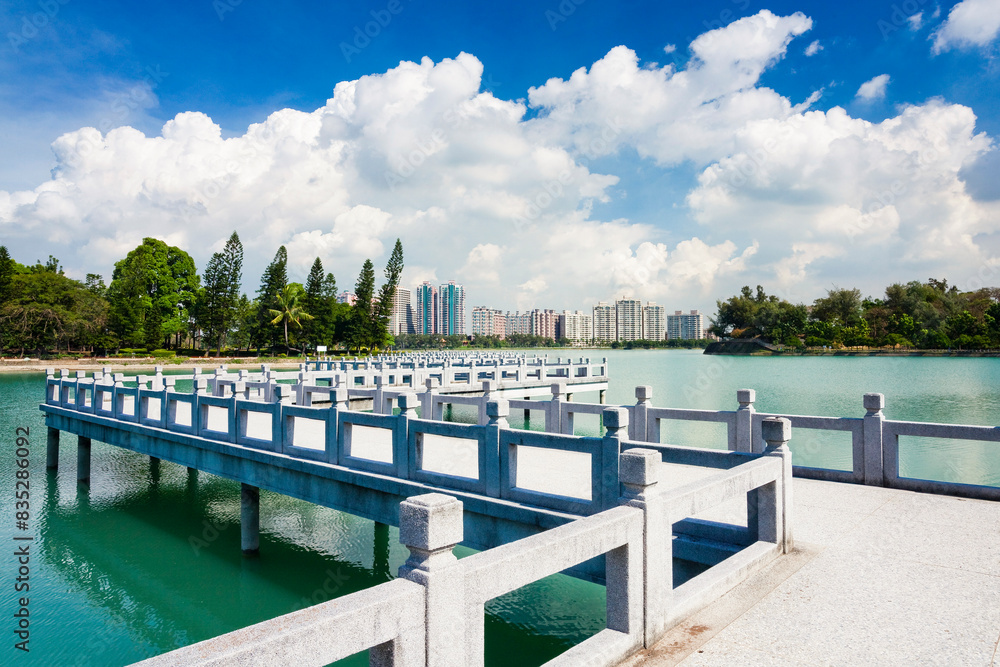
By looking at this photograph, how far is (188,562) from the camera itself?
10.9 meters

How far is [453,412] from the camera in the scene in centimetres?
3033

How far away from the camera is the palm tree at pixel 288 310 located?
2859 inches

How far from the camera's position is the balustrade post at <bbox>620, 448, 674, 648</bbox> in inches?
147

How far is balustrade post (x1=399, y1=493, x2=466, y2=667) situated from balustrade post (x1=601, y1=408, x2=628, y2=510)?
3.39 metres

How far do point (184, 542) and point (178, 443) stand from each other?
6.63 feet

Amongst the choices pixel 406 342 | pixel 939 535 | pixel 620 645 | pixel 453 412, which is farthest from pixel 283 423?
pixel 406 342

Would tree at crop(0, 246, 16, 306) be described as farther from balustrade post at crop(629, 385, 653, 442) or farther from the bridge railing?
the bridge railing

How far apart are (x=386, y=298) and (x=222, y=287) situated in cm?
1887

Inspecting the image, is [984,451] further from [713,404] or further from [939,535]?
[939,535]

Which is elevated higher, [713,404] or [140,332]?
[140,332]

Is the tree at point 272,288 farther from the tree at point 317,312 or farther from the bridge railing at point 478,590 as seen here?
the bridge railing at point 478,590

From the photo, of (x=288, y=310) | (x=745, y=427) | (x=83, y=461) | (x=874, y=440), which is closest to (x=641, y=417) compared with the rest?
(x=745, y=427)

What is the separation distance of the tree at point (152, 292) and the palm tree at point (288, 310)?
10942mm

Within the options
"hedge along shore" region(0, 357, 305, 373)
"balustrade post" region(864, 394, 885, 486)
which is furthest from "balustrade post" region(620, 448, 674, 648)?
"hedge along shore" region(0, 357, 305, 373)
